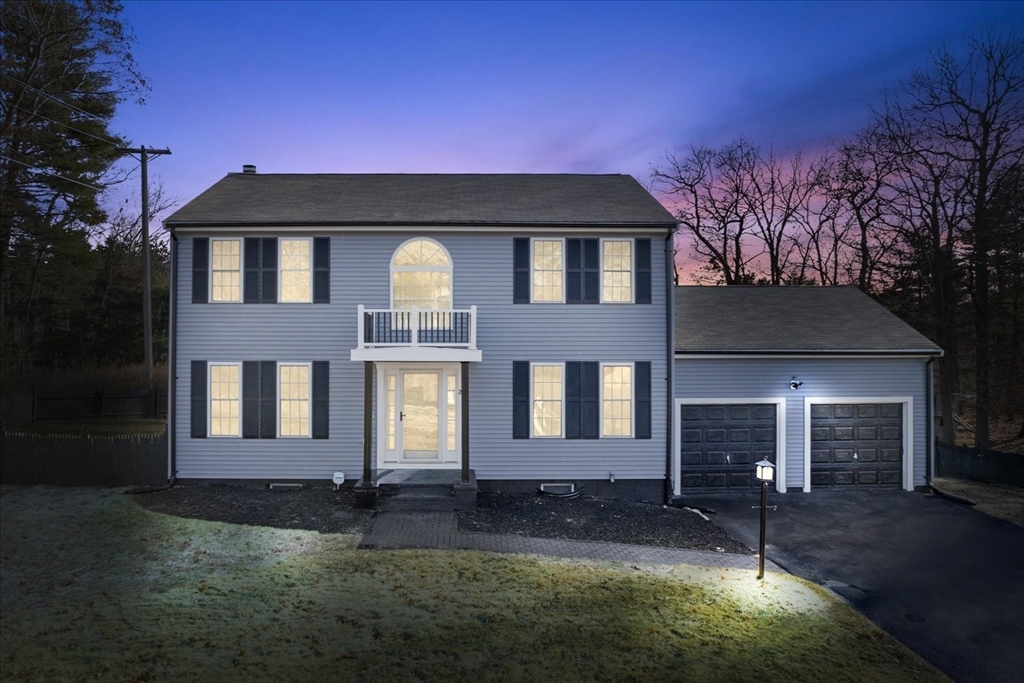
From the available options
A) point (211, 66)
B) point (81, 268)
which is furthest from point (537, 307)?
point (81, 268)

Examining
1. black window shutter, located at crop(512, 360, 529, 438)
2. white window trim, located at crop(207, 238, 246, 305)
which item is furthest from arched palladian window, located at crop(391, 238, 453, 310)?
white window trim, located at crop(207, 238, 246, 305)

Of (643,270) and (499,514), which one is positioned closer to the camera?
(499,514)

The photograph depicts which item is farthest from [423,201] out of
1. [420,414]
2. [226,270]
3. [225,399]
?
[225,399]

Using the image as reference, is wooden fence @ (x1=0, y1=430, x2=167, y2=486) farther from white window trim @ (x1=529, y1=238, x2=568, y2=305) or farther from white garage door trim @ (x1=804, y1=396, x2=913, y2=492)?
white garage door trim @ (x1=804, y1=396, x2=913, y2=492)

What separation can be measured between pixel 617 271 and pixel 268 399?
27.1 ft

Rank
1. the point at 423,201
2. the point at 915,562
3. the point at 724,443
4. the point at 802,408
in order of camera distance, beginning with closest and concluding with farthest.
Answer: the point at 915,562 → the point at 724,443 → the point at 802,408 → the point at 423,201

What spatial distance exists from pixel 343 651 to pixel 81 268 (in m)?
22.6

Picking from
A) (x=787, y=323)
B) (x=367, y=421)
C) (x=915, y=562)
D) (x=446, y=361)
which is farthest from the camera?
(x=787, y=323)

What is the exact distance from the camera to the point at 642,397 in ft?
40.8

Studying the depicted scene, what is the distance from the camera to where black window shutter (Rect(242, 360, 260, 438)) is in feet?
40.2

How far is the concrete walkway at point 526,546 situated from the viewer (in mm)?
8734

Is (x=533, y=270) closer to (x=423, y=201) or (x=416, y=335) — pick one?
(x=416, y=335)

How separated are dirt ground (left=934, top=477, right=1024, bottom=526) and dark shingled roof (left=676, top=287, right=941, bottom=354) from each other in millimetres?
3494

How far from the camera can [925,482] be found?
13094 millimetres
